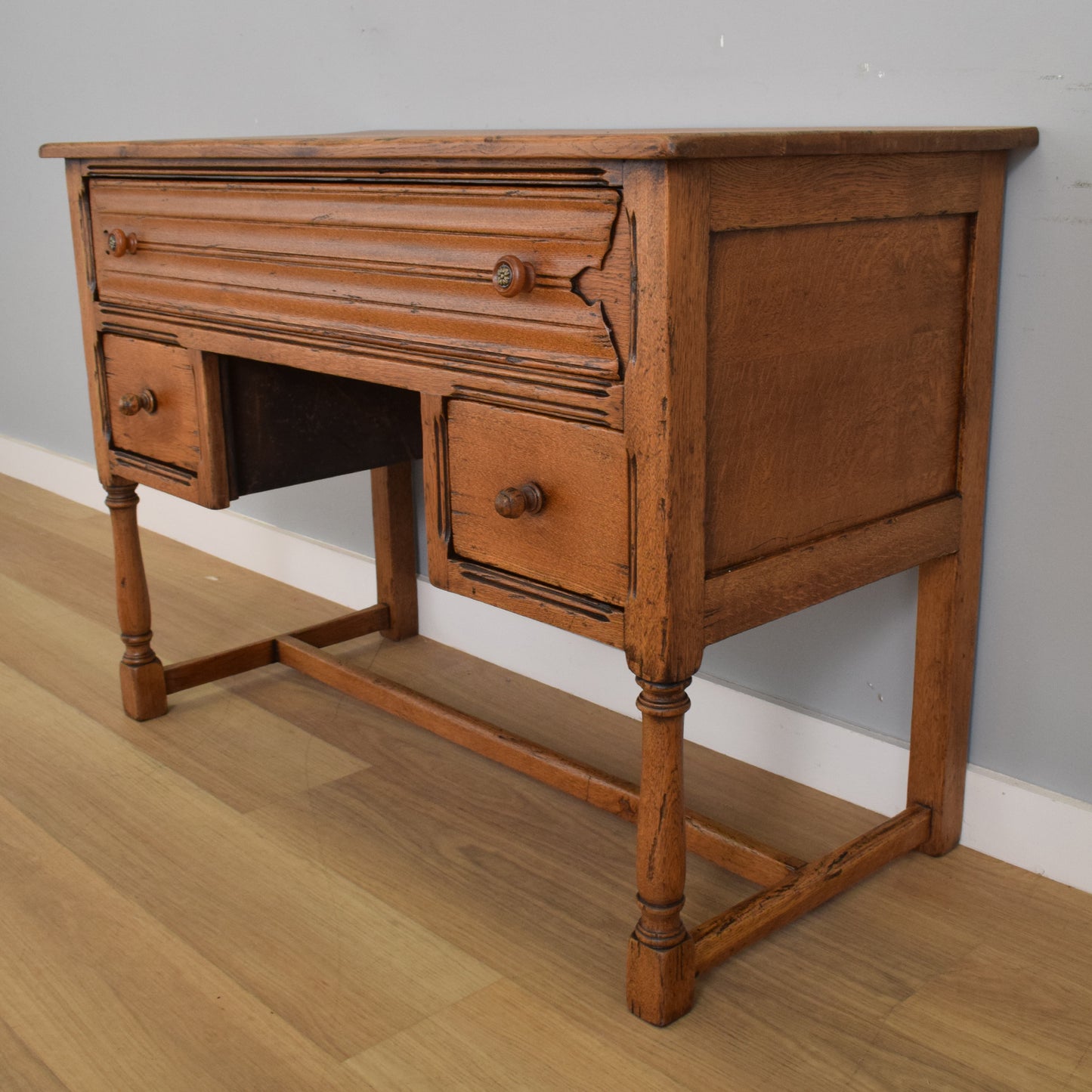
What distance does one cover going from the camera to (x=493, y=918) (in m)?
1.56

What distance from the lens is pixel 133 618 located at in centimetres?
212

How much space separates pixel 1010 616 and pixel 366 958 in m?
0.89

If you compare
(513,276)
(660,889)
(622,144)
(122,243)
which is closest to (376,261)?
Answer: (513,276)

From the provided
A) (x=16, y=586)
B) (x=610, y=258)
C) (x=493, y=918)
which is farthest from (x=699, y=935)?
(x=16, y=586)

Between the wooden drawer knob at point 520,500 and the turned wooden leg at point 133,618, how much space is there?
96cm

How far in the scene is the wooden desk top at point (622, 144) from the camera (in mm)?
1108

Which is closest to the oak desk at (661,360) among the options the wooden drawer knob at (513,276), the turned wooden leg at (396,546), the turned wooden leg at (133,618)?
the wooden drawer knob at (513,276)

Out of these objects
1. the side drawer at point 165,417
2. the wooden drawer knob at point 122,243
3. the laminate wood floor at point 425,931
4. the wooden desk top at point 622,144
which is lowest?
the laminate wood floor at point 425,931

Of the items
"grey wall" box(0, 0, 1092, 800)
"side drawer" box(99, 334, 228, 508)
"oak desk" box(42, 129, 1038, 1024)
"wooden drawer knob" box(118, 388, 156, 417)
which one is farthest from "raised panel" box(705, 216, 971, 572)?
"wooden drawer knob" box(118, 388, 156, 417)

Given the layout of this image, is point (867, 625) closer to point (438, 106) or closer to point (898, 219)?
point (898, 219)

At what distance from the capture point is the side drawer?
183 centimetres

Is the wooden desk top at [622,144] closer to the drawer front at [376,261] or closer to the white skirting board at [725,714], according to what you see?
the drawer front at [376,261]

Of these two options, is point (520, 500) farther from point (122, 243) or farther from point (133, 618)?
point (133, 618)

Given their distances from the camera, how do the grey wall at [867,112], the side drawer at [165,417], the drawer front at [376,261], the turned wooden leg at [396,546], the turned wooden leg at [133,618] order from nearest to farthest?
the drawer front at [376,261], the grey wall at [867,112], the side drawer at [165,417], the turned wooden leg at [133,618], the turned wooden leg at [396,546]
